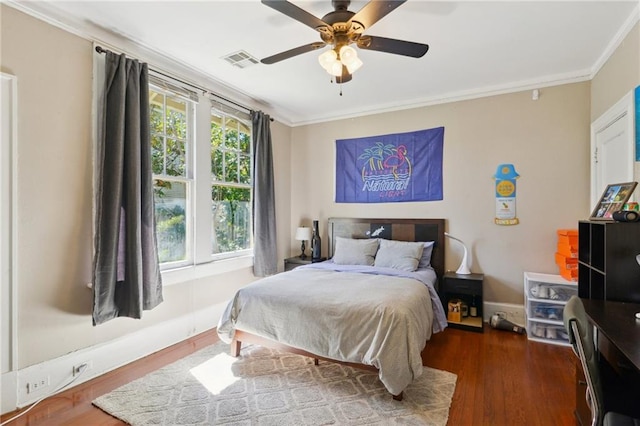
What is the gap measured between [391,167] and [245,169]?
194cm

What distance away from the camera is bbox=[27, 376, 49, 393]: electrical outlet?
206 centimetres

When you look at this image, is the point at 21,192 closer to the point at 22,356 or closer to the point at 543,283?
the point at 22,356

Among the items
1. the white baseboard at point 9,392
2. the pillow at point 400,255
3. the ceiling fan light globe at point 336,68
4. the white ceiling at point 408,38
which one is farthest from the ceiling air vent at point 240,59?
the white baseboard at point 9,392

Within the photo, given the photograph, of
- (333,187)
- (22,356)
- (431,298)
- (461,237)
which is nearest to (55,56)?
(22,356)

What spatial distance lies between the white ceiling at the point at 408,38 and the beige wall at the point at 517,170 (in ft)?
0.82

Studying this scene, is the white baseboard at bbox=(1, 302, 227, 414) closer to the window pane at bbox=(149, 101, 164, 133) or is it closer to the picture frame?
the window pane at bbox=(149, 101, 164, 133)

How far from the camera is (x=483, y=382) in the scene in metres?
2.30

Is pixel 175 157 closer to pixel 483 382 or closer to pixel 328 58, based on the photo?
pixel 328 58

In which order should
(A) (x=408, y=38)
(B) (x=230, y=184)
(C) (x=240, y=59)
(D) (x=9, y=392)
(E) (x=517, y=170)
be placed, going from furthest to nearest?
1. (B) (x=230, y=184)
2. (E) (x=517, y=170)
3. (C) (x=240, y=59)
4. (A) (x=408, y=38)
5. (D) (x=9, y=392)

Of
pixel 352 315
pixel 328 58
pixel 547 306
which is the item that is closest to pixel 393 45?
pixel 328 58

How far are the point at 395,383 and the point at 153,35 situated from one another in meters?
3.24

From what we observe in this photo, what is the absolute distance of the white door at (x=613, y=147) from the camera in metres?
2.29

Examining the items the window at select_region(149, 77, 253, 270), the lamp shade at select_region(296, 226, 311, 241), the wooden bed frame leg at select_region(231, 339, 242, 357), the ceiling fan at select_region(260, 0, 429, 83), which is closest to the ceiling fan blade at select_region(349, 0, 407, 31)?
the ceiling fan at select_region(260, 0, 429, 83)

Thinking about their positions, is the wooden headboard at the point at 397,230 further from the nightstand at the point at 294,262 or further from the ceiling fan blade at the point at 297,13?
the ceiling fan blade at the point at 297,13
